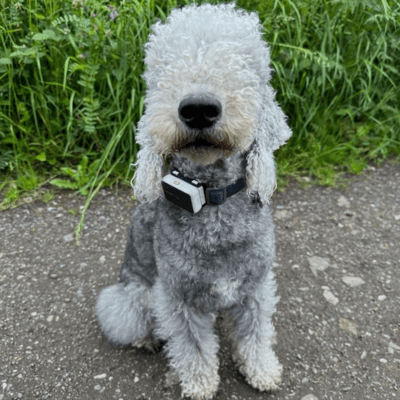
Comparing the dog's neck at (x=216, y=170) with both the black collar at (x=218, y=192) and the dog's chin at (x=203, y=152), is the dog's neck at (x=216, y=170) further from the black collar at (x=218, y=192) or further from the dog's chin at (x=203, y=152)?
the dog's chin at (x=203, y=152)

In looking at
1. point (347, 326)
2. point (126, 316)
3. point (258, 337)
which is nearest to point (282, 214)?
point (347, 326)

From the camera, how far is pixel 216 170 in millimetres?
2006

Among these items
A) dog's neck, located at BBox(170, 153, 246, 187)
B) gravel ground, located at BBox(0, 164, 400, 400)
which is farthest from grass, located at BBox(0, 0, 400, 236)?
dog's neck, located at BBox(170, 153, 246, 187)

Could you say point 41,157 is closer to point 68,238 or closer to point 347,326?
point 68,238

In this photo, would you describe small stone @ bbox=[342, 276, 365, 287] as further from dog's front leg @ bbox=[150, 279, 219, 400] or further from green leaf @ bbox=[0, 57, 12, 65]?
green leaf @ bbox=[0, 57, 12, 65]

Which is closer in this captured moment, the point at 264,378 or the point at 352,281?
the point at 264,378

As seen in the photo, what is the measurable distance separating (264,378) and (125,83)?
2646mm

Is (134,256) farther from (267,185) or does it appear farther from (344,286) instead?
(344,286)

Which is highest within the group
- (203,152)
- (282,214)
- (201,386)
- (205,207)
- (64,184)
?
(203,152)

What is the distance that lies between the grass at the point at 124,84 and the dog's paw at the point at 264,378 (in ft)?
6.62

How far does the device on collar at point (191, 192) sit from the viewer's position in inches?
74.5

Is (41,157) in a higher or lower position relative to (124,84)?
lower

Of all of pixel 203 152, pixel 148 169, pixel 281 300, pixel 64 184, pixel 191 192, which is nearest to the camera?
pixel 203 152

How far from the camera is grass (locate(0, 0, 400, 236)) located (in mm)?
3456
